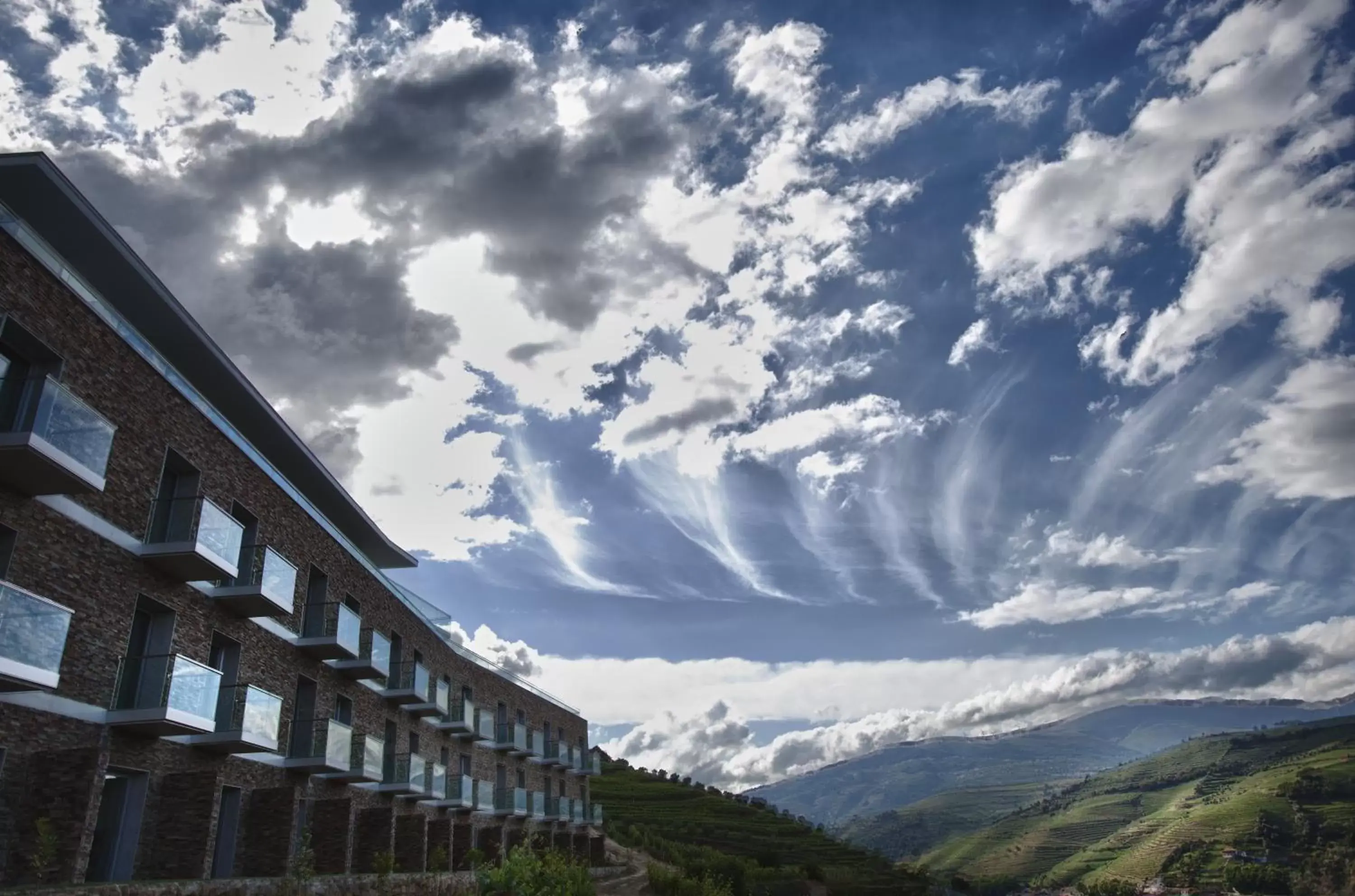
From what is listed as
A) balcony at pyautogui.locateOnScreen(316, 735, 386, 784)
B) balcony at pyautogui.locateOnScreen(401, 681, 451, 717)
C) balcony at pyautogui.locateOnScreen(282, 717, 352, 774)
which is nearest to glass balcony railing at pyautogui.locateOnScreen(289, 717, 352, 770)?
balcony at pyautogui.locateOnScreen(282, 717, 352, 774)

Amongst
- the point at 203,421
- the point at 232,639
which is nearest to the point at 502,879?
the point at 232,639

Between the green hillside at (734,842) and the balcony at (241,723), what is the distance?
21.4 m

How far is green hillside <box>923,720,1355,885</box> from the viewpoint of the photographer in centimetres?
10444

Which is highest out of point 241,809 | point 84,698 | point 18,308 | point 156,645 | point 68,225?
point 68,225

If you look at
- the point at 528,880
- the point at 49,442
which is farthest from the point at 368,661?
the point at 49,442

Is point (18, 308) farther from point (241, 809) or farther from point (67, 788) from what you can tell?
point (241, 809)

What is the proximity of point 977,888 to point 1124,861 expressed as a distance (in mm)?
19194

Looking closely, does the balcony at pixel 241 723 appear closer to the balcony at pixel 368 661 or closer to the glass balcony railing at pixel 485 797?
the balcony at pixel 368 661

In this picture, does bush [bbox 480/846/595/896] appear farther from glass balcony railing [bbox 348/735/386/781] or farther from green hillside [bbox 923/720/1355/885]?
green hillside [bbox 923/720/1355/885]

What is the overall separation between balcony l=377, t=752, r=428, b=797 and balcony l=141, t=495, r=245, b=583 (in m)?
10.5

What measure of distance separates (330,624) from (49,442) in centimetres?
1068

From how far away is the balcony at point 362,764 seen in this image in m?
21.2

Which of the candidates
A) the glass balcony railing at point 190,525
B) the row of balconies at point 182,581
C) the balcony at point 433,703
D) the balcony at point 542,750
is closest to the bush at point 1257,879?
the balcony at point 542,750

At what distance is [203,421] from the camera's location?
16969mm
